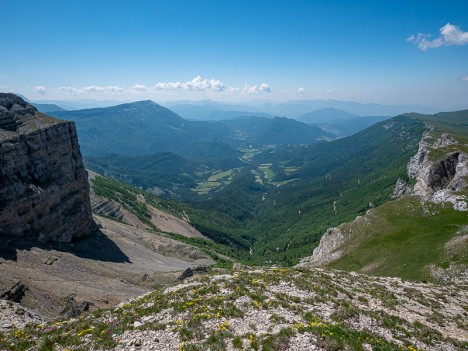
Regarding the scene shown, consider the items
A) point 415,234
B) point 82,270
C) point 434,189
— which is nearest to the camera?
point 82,270

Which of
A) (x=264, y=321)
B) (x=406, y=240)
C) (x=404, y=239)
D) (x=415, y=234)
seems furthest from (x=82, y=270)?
(x=415, y=234)

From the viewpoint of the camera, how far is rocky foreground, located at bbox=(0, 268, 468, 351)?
19469 millimetres

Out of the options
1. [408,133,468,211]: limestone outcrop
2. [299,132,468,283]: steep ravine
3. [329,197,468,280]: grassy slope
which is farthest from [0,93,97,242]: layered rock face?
[408,133,468,211]: limestone outcrop

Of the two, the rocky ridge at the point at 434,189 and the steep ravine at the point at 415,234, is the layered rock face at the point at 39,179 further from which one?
the rocky ridge at the point at 434,189

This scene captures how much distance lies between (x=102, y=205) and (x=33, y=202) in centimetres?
7295

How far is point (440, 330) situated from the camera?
24906mm

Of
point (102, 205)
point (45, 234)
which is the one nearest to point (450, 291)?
point (45, 234)

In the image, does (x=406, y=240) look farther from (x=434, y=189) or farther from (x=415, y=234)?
(x=434, y=189)

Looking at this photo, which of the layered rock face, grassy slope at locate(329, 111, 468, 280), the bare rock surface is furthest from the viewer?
the layered rock face

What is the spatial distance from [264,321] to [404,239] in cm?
6029

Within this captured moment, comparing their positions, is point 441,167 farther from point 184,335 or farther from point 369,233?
point 184,335

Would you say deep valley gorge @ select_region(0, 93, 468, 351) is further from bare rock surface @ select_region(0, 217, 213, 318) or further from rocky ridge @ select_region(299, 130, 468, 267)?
rocky ridge @ select_region(299, 130, 468, 267)

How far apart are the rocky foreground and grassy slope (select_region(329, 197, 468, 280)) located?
2538cm

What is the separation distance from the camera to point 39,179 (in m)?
68.6
